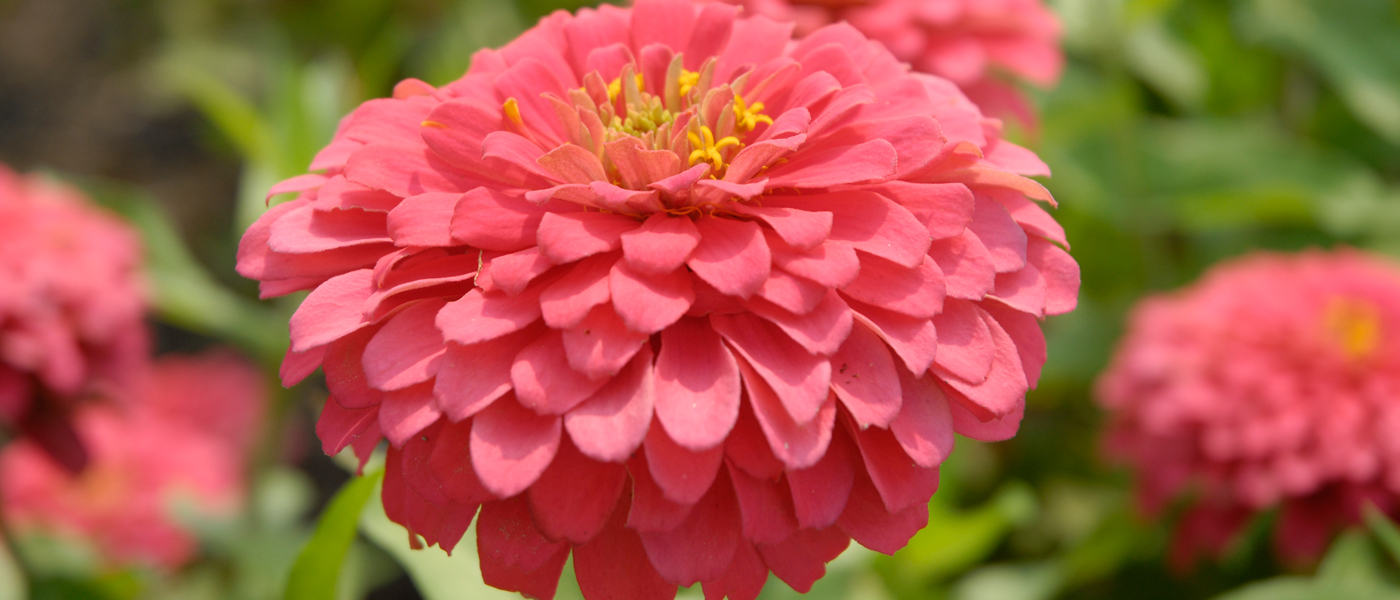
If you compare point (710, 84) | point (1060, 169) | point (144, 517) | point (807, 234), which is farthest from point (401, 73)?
point (807, 234)

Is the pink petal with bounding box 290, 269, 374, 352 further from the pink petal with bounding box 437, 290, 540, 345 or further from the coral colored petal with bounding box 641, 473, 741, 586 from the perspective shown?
the coral colored petal with bounding box 641, 473, 741, 586

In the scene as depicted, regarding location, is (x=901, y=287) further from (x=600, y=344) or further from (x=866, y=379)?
(x=600, y=344)

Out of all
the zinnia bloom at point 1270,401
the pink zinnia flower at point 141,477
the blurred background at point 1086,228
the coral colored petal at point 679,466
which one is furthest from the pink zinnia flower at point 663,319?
the pink zinnia flower at point 141,477

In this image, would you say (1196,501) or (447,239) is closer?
(447,239)

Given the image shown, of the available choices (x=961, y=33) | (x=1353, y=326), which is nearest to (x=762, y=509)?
(x=961, y=33)

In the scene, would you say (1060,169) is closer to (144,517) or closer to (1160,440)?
(1160,440)

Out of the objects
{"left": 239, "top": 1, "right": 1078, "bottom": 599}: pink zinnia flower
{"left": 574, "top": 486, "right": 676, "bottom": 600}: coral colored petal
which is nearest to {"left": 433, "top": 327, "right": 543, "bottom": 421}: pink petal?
{"left": 239, "top": 1, "right": 1078, "bottom": 599}: pink zinnia flower

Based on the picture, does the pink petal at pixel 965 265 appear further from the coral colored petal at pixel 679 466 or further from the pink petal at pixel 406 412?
the pink petal at pixel 406 412
